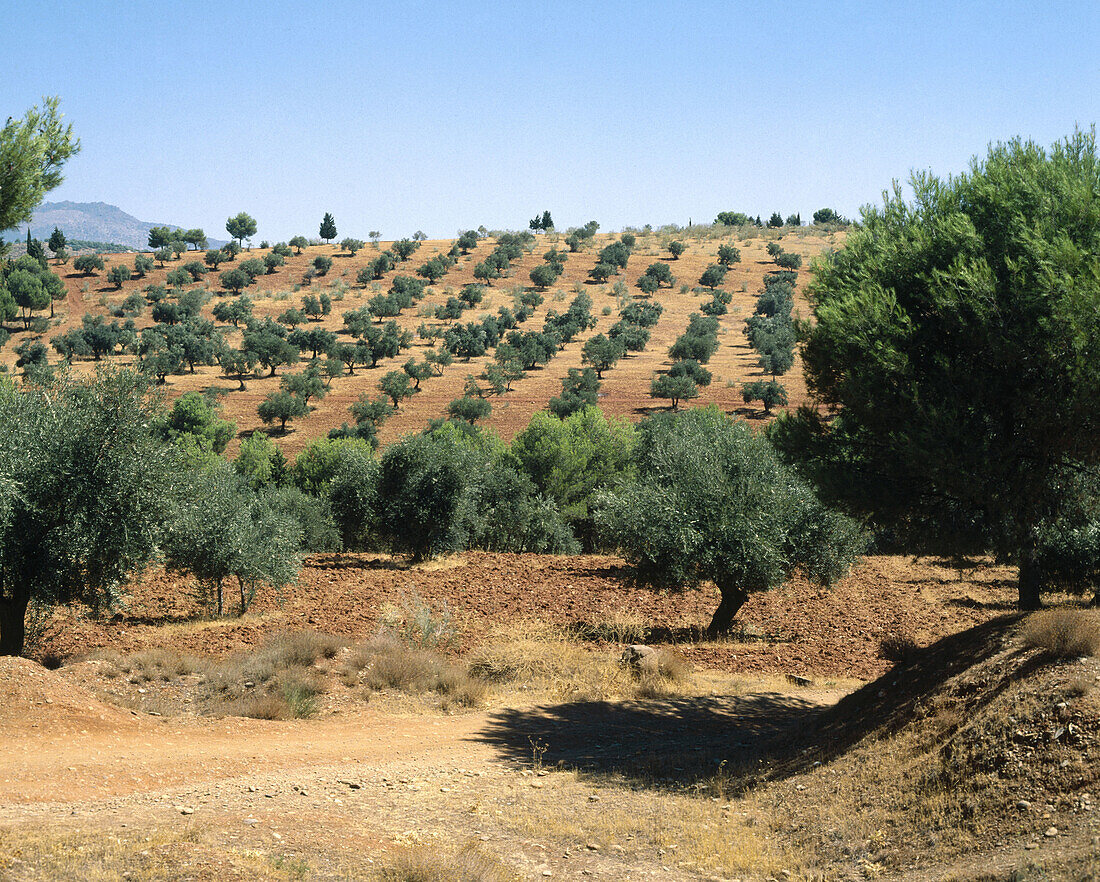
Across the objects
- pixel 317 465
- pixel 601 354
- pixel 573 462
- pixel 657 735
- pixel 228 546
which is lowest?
pixel 657 735

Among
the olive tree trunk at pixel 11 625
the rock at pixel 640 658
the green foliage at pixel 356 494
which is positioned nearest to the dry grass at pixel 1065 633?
the rock at pixel 640 658

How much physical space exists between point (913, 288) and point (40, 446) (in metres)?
14.2

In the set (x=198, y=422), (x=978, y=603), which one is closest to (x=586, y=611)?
(x=978, y=603)

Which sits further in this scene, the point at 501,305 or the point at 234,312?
the point at 501,305

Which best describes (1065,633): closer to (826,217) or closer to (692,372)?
(692,372)

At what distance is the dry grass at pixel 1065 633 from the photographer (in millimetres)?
8625

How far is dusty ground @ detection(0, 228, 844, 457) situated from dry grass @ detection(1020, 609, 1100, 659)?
49.3 meters

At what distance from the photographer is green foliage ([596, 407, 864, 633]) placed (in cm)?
1775

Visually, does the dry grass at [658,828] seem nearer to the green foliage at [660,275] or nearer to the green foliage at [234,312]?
the green foliage at [234,312]

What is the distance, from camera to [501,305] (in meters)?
93.0

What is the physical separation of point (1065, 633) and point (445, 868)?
679 cm

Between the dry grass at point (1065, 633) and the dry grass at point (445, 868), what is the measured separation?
5.98m

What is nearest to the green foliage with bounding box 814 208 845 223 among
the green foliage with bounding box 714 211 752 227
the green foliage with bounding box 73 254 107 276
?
the green foliage with bounding box 714 211 752 227

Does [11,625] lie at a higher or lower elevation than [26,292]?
lower
